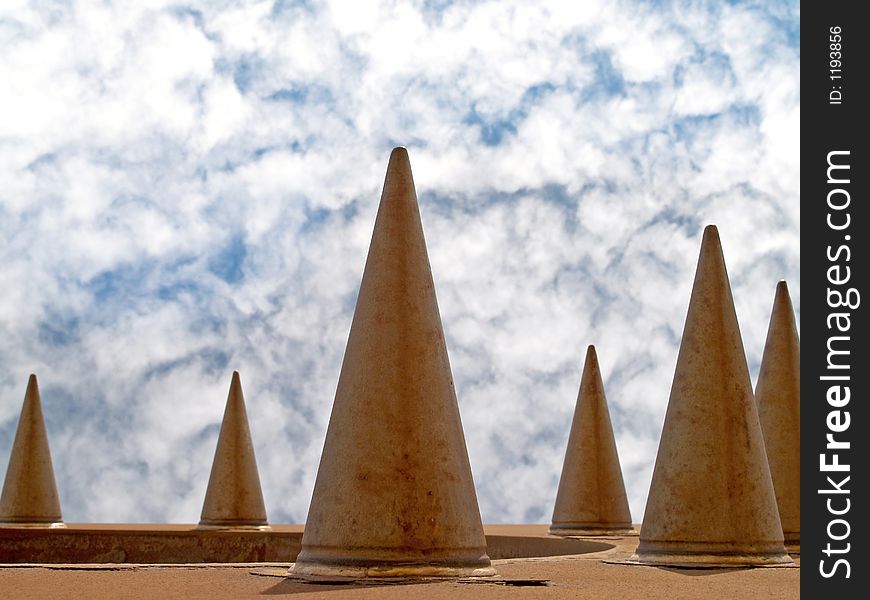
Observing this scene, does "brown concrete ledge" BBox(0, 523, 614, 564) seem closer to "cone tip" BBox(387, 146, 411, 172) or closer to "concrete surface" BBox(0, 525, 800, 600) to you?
"concrete surface" BBox(0, 525, 800, 600)

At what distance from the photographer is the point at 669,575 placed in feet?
33.4

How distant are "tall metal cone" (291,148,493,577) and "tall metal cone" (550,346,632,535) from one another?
8.88 meters

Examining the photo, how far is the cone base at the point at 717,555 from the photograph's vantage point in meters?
10.8

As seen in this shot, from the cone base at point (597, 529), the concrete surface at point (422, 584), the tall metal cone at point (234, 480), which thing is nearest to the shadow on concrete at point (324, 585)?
the concrete surface at point (422, 584)

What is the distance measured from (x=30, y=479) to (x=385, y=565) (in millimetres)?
12742

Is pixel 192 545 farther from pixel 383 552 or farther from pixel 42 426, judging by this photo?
pixel 383 552

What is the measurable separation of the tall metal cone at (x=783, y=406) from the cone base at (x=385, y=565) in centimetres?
569

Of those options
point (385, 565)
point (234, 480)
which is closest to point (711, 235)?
point (385, 565)

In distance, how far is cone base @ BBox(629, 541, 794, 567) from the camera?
10.8 m

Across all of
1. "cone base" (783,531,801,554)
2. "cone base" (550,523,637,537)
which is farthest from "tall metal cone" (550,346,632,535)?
"cone base" (783,531,801,554)

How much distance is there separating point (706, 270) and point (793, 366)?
10.0 feet

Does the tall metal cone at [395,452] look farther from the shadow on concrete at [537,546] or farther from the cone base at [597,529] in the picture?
the cone base at [597,529]

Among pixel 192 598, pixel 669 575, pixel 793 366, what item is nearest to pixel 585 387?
pixel 793 366

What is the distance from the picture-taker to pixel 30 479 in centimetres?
1956
